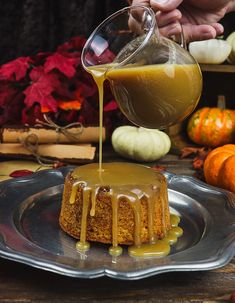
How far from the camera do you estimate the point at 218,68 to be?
2725 millimetres

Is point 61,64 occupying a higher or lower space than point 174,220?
higher

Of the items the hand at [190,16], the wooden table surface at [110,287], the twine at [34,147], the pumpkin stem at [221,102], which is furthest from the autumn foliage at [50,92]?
the wooden table surface at [110,287]

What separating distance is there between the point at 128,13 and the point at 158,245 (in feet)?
2.36

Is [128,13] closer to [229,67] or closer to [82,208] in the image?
[82,208]

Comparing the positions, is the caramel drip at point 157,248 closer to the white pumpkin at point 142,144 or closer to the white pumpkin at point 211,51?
the white pumpkin at point 142,144

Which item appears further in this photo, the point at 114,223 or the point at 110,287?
the point at 114,223

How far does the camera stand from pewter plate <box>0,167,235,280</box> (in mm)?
1238

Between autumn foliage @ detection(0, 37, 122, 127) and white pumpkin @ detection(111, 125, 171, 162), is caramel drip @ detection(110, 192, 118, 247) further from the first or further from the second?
autumn foliage @ detection(0, 37, 122, 127)

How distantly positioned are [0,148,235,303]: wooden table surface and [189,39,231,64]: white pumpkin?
5.21 ft

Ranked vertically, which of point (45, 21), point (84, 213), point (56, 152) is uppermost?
point (45, 21)

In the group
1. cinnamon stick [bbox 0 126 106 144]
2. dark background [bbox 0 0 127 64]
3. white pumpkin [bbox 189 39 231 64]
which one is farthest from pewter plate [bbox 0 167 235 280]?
dark background [bbox 0 0 127 64]

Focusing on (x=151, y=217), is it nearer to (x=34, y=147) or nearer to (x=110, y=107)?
(x=34, y=147)

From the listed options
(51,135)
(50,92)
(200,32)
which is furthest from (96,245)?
(50,92)

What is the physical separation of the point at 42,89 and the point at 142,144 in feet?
2.10
